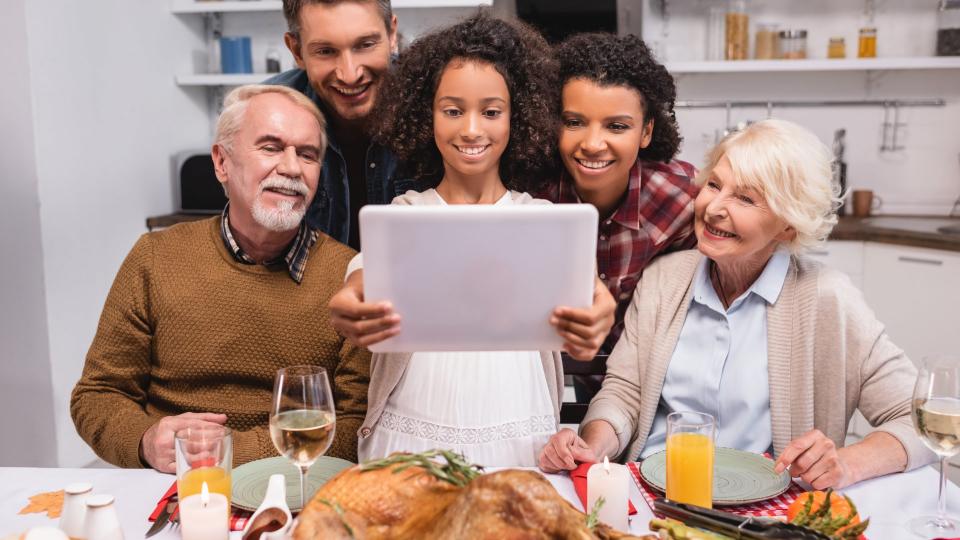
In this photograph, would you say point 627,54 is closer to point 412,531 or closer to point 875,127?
point 412,531

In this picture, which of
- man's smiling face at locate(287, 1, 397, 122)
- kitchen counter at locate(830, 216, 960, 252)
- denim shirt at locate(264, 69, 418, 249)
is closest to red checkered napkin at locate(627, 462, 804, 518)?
denim shirt at locate(264, 69, 418, 249)

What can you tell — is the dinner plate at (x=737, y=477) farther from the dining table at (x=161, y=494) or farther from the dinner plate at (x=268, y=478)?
the dinner plate at (x=268, y=478)

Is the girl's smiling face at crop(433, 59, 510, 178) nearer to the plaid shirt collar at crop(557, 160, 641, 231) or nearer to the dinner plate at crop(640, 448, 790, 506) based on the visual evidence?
the plaid shirt collar at crop(557, 160, 641, 231)

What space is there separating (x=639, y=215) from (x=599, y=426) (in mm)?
594

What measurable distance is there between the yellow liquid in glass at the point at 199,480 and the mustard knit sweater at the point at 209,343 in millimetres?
587

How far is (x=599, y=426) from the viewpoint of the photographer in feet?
5.67

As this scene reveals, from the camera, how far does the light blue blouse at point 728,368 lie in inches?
69.8

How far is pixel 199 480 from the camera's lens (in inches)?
47.3

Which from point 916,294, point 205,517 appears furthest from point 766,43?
point 205,517

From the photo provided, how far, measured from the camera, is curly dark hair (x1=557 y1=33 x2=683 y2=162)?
200 centimetres

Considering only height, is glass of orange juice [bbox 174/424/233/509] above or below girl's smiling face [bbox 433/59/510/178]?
below

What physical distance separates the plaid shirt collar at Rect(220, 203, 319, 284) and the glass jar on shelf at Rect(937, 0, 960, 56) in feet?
10.8

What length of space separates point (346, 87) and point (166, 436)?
3.59 ft

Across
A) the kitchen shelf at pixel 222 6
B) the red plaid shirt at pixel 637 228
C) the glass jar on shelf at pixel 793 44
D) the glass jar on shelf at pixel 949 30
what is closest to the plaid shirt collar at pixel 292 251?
the red plaid shirt at pixel 637 228
